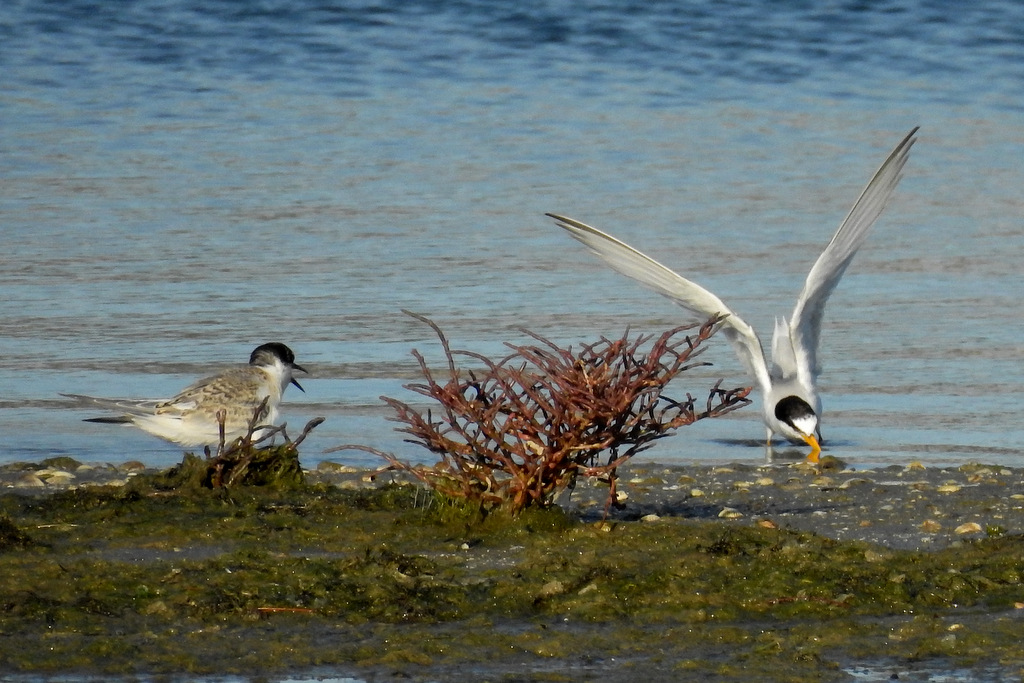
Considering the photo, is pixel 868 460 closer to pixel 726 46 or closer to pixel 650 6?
pixel 726 46

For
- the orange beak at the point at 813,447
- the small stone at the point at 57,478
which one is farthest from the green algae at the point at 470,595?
the orange beak at the point at 813,447

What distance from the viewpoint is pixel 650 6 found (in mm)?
28547

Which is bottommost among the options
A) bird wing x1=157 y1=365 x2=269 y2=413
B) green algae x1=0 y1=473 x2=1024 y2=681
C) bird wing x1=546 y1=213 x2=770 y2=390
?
green algae x1=0 y1=473 x2=1024 y2=681

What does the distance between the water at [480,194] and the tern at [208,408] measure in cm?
68

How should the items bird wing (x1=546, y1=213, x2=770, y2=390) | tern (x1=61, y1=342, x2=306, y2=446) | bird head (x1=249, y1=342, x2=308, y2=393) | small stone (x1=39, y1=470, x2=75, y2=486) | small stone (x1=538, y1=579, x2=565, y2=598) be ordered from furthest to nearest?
bird wing (x1=546, y1=213, x2=770, y2=390), bird head (x1=249, y1=342, x2=308, y2=393), tern (x1=61, y1=342, x2=306, y2=446), small stone (x1=39, y1=470, x2=75, y2=486), small stone (x1=538, y1=579, x2=565, y2=598)

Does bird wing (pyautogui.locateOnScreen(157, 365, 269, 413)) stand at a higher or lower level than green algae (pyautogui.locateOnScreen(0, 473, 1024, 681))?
higher

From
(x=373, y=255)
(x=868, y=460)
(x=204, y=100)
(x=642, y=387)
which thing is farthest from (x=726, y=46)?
(x=642, y=387)

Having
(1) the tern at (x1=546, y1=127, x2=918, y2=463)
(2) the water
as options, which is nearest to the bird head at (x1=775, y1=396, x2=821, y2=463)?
(1) the tern at (x1=546, y1=127, x2=918, y2=463)

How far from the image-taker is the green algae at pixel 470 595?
14.2 feet

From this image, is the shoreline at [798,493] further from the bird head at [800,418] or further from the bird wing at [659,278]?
the bird wing at [659,278]

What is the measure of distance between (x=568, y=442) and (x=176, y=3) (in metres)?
23.5

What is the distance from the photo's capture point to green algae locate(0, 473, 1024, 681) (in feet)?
14.2

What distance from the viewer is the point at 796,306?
902cm

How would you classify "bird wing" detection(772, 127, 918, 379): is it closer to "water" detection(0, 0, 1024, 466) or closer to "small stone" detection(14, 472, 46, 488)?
"water" detection(0, 0, 1024, 466)
